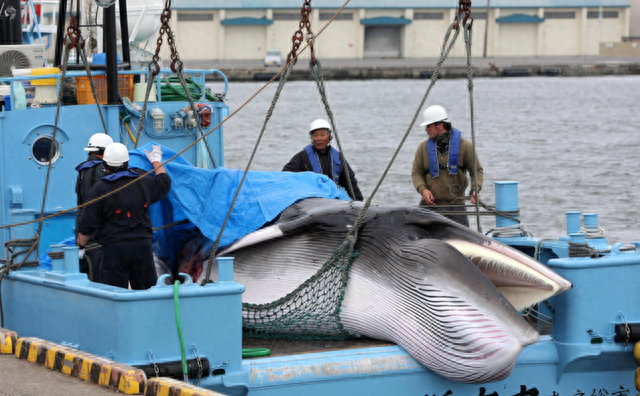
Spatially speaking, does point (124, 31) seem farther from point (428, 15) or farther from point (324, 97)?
point (428, 15)

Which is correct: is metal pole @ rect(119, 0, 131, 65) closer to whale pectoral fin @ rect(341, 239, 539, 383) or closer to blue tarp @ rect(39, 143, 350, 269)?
blue tarp @ rect(39, 143, 350, 269)

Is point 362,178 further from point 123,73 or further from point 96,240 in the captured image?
point 96,240

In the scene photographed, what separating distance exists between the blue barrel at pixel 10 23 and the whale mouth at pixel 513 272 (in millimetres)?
6792

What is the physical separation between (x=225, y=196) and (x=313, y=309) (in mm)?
1411

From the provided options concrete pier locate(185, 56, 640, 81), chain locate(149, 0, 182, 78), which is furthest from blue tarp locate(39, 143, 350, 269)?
concrete pier locate(185, 56, 640, 81)

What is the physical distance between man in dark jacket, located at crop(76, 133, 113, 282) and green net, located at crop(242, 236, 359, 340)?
131cm

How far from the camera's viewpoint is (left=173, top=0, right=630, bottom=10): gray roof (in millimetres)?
90688

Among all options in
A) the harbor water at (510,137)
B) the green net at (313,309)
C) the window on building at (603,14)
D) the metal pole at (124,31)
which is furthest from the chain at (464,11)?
the window on building at (603,14)

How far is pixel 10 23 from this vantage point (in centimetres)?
1197

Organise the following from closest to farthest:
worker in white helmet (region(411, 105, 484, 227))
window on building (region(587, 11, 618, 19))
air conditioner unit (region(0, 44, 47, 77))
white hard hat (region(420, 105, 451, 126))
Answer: white hard hat (region(420, 105, 451, 126)), worker in white helmet (region(411, 105, 484, 227)), air conditioner unit (region(0, 44, 47, 77)), window on building (region(587, 11, 618, 19))

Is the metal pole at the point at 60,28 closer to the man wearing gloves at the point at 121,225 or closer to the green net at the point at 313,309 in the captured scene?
the man wearing gloves at the point at 121,225

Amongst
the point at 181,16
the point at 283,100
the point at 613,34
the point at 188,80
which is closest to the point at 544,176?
the point at 188,80

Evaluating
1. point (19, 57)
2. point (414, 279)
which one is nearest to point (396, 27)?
point (19, 57)

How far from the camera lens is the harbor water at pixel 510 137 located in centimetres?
2473
